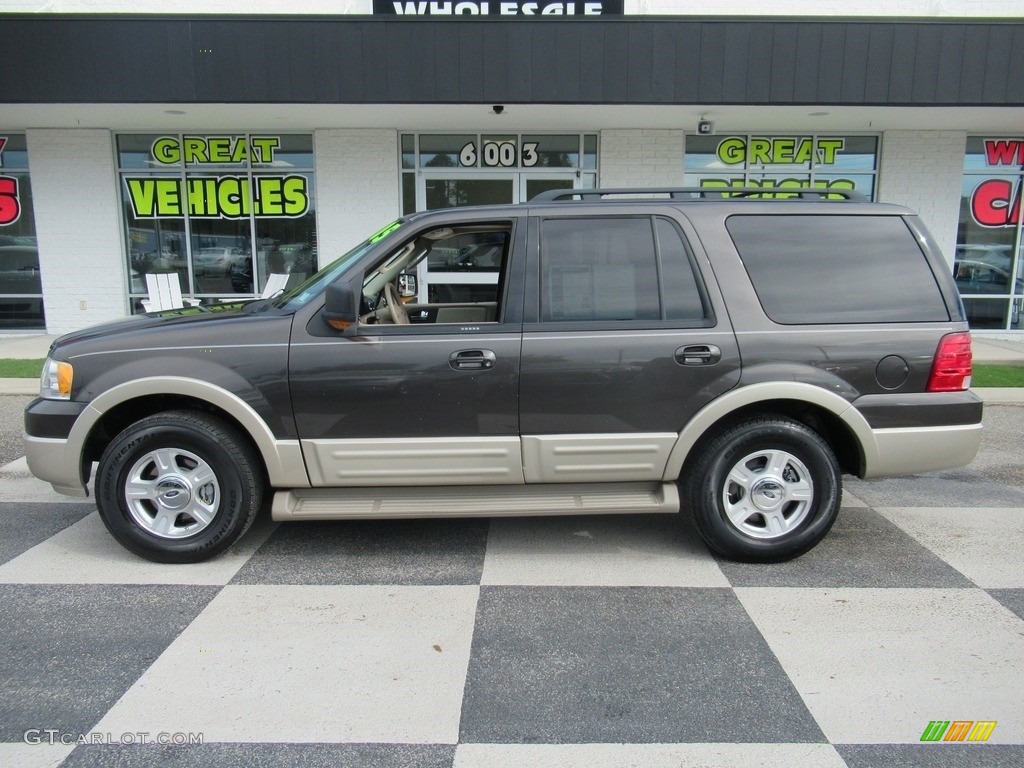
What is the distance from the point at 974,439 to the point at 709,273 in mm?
1722

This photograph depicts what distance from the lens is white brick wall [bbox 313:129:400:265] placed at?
39.2ft

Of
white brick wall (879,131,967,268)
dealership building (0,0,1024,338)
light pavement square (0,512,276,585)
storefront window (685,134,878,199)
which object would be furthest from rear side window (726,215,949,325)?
Answer: white brick wall (879,131,967,268)

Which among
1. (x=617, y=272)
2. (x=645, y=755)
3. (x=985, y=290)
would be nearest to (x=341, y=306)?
(x=617, y=272)

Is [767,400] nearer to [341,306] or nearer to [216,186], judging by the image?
[341,306]

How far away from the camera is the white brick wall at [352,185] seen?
1194cm

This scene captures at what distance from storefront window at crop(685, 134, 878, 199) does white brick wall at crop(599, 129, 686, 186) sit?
0.36 m

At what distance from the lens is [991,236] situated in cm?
1270

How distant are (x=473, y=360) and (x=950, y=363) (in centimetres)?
258

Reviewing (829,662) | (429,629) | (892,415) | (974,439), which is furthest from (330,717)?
(974,439)

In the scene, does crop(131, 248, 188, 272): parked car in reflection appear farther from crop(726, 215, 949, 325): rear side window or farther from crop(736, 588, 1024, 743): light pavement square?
crop(736, 588, 1024, 743): light pavement square

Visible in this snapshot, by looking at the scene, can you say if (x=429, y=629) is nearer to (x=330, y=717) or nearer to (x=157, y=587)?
(x=330, y=717)

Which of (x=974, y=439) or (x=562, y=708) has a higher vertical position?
(x=974, y=439)

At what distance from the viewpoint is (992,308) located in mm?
12938

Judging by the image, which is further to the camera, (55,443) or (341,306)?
(55,443)
